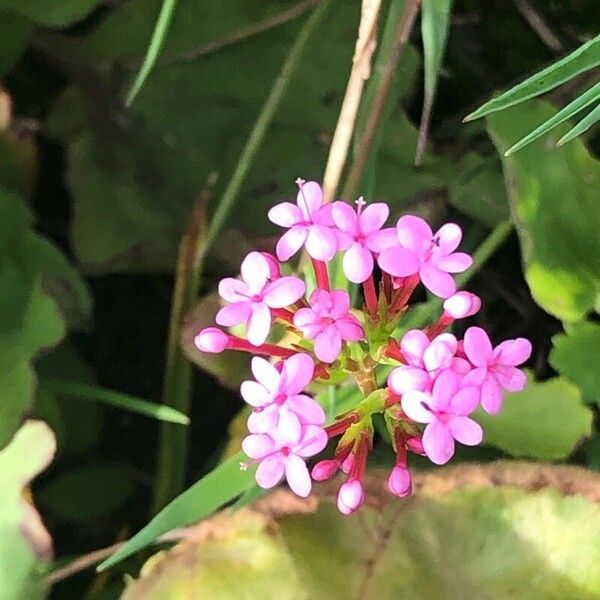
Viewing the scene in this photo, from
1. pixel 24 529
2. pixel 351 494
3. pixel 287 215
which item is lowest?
pixel 24 529

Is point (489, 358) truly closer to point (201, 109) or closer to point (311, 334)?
point (311, 334)

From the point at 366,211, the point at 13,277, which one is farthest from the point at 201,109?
the point at 366,211

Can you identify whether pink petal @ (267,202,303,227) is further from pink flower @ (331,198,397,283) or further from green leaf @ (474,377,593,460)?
green leaf @ (474,377,593,460)

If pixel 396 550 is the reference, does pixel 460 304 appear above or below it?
above

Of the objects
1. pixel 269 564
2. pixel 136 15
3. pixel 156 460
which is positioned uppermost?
pixel 136 15

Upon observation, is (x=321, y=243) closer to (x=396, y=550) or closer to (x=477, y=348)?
(x=477, y=348)

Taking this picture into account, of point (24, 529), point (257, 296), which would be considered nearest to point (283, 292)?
point (257, 296)
